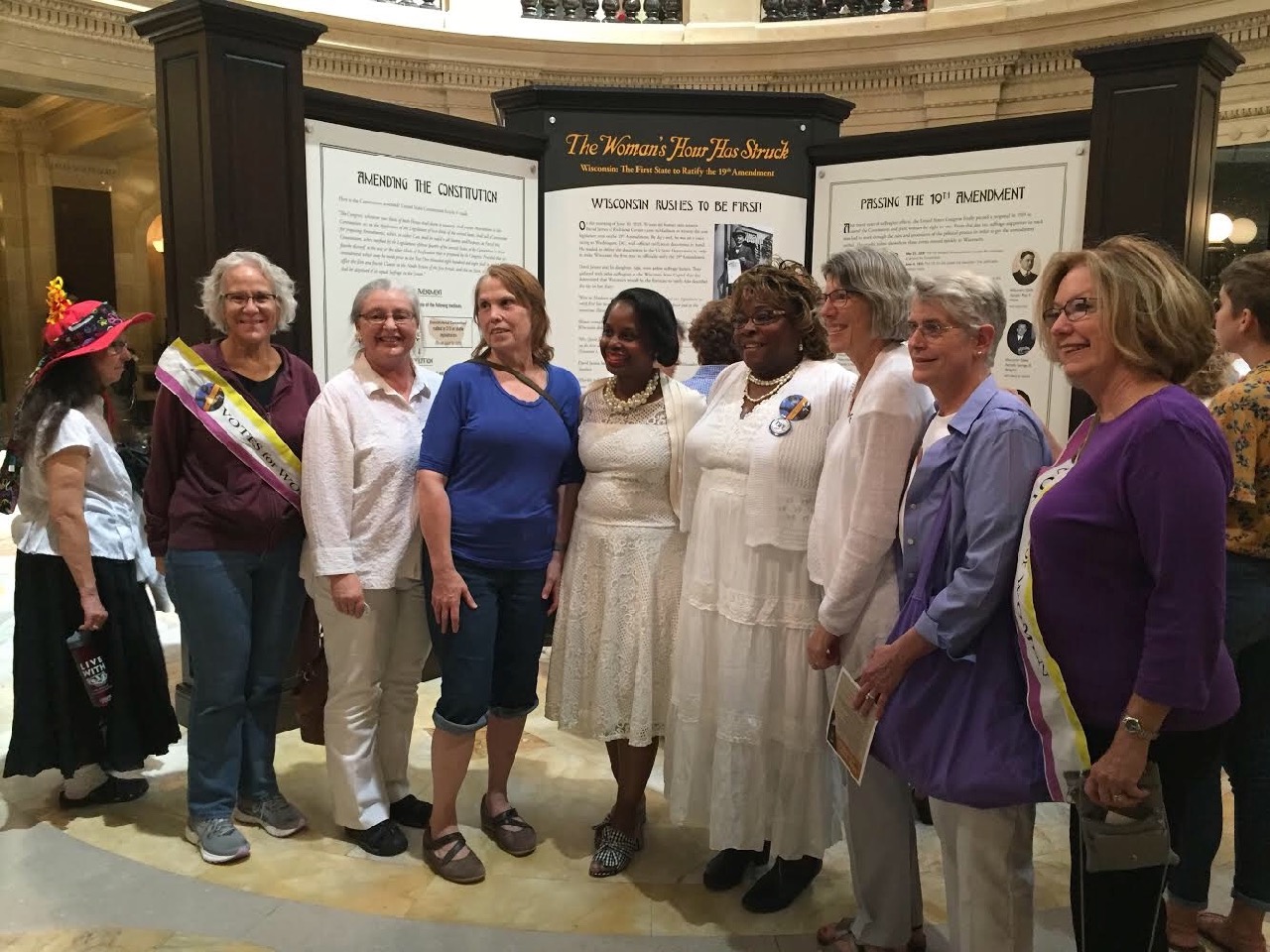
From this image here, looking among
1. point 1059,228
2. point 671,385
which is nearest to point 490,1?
point 1059,228

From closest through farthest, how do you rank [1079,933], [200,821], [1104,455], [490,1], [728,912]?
[1104,455] < [1079,933] < [728,912] < [200,821] < [490,1]

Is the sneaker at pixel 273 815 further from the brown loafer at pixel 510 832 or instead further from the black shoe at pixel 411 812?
the brown loafer at pixel 510 832

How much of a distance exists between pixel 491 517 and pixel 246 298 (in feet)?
3.02

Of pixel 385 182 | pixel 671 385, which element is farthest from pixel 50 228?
pixel 671 385

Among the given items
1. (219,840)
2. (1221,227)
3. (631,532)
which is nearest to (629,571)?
(631,532)

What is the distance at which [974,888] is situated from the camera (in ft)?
6.07

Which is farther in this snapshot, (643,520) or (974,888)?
(643,520)

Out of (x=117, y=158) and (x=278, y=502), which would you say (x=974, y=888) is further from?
(x=117, y=158)

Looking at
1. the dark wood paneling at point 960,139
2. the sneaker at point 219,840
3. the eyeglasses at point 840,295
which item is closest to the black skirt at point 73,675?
the sneaker at point 219,840

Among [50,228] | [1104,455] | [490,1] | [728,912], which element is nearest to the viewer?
[1104,455]

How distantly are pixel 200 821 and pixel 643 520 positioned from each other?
1.58 m

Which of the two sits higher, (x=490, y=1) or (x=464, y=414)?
(x=490, y=1)

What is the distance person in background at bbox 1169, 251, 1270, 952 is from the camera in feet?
7.36

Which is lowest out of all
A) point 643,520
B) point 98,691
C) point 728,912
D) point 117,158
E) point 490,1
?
point 728,912
